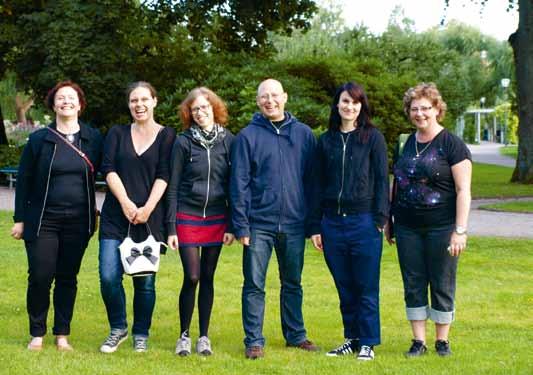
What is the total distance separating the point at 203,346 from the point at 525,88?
20.6m

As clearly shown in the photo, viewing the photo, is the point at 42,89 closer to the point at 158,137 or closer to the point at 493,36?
the point at 158,137

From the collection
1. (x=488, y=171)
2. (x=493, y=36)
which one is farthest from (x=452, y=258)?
(x=493, y=36)

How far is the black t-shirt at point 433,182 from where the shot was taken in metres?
6.24

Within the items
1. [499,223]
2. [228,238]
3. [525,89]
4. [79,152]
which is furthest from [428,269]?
[525,89]

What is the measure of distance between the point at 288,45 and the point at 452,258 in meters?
37.1

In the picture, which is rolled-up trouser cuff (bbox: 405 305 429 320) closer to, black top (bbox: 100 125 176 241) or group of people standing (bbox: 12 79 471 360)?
group of people standing (bbox: 12 79 471 360)

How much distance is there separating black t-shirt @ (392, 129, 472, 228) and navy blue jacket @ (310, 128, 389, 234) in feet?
0.60

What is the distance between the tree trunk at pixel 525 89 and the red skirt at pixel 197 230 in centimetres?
1961

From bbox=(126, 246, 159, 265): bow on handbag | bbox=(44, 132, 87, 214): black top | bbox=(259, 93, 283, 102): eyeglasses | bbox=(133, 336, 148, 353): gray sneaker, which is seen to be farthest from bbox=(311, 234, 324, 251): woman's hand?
bbox=(44, 132, 87, 214): black top

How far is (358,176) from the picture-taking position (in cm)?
632

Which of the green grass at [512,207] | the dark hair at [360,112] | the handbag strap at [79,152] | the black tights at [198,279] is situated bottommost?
the green grass at [512,207]

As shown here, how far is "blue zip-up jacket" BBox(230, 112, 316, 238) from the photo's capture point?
6410mm

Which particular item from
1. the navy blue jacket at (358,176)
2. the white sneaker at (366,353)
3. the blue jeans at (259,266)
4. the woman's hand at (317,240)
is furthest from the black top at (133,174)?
the white sneaker at (366,353)

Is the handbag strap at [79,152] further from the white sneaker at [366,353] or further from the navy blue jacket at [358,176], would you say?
the white sneaker at [366,353]
